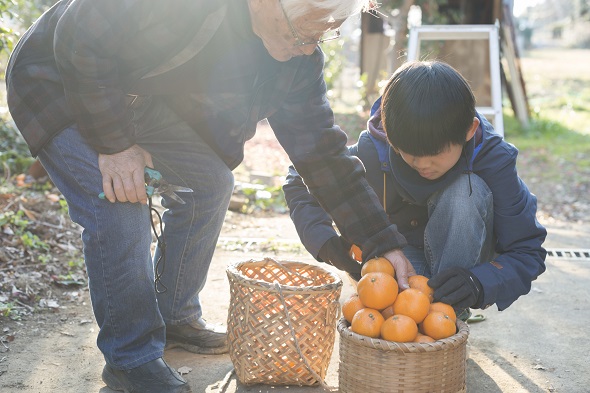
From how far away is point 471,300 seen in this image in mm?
2408

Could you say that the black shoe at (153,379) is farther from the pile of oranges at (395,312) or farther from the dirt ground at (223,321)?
the pile of oranges at (395,312)

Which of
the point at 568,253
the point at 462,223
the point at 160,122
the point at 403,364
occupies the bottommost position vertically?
the point at 568,253

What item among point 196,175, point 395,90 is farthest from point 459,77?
point 196,175

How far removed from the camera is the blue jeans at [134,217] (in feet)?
7.69

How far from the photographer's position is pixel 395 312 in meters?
2.36

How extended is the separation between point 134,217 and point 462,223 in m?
1.12

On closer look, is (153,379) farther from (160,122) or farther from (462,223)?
(462,223)

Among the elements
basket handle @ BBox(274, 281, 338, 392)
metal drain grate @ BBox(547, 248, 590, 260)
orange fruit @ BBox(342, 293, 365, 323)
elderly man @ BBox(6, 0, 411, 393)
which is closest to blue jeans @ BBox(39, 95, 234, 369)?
elderly man @ BBox(6, 0, 411, 393)

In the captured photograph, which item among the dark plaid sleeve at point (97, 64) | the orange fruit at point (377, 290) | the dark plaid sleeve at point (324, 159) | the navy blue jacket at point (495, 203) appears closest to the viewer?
the dark plaid sleeve at point (97, 64)

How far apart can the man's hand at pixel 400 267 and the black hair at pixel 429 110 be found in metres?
0.38

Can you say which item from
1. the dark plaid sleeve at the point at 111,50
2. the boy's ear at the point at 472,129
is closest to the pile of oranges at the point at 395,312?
the boy's ear at the point at 472,129

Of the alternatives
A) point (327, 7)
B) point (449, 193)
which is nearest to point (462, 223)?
point (449, 193)

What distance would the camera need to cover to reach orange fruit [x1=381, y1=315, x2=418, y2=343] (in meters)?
2.25

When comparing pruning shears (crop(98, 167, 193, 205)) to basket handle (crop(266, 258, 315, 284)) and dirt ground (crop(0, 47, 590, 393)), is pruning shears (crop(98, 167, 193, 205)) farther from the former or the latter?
dirt ground (crop(0, 47, 590, 393))
